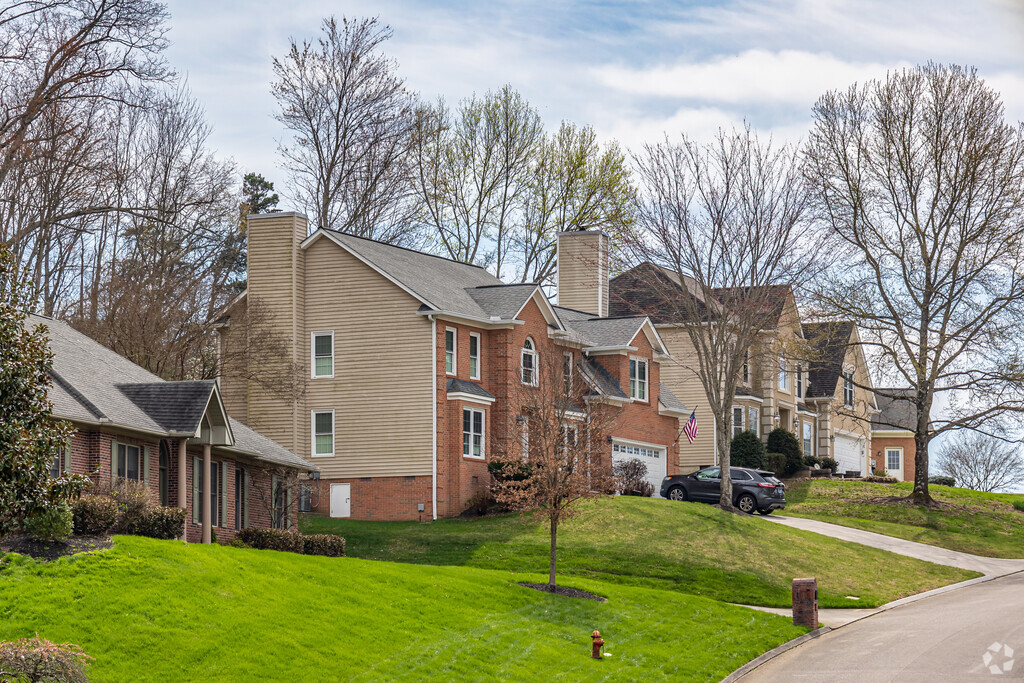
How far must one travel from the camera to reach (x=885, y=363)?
48.6 metres

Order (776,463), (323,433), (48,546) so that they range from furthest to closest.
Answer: (776,463)
(323,433)
(48,546)

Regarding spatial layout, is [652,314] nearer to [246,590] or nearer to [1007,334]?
[1007,334]

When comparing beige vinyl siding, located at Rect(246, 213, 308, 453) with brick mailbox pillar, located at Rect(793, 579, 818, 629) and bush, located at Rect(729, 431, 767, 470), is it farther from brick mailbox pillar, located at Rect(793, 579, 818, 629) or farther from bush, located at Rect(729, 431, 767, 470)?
bush, located at Rect(729, 431, 767, 470)

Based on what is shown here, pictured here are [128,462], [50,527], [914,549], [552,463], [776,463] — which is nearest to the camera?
[50,527]

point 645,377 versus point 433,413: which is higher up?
point 645,377

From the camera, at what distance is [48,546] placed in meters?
22.4

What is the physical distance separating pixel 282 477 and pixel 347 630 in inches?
555

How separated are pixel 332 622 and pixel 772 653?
29.9 ft

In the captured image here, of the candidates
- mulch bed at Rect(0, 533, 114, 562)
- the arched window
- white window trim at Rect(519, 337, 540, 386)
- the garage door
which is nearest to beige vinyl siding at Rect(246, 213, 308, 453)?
white window trim at Rect(519, 337, 540, 386)

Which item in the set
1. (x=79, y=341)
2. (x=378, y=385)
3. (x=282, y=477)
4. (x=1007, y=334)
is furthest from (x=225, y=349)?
(x=1007, y=334)

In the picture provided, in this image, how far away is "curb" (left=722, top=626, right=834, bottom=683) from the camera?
23641mm

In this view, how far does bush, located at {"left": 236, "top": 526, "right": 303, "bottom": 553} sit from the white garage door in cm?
4512

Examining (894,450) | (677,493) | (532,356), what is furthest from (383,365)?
(894,450)

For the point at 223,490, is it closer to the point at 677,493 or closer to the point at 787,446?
the point at 677,493
